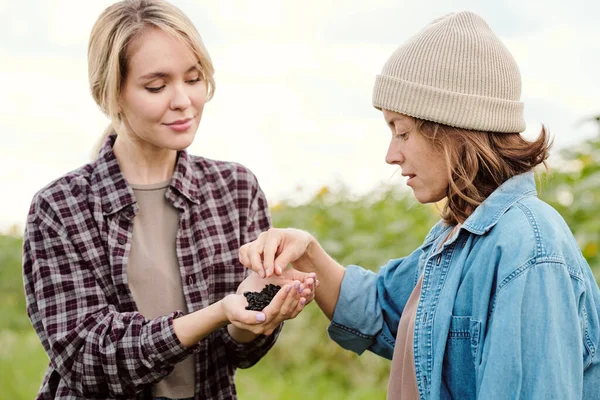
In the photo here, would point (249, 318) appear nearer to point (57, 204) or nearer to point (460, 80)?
point (57, 204)

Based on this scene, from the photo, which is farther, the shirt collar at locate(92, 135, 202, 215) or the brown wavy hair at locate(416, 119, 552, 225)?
the shirt collar at locate(92, 135, 202, 215)

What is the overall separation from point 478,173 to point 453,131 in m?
0.14

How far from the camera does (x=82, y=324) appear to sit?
254 centimetres

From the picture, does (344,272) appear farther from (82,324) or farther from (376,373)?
(376,373)

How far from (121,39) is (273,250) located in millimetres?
829

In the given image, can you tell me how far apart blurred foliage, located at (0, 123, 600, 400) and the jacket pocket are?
1891 millimetres

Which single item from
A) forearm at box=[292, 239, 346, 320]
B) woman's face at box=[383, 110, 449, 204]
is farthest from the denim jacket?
forearm at box=[292, 239, 346, 320]

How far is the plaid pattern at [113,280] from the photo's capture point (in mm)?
2521

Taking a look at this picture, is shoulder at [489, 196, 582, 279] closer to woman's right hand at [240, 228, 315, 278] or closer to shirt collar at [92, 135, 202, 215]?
woman's right hand at [240, 228, 315, 278]

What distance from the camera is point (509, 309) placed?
1.96m

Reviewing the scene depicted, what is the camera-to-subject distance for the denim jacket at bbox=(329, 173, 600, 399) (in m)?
1.95

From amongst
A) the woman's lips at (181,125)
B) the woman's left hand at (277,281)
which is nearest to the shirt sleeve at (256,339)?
the woman's left hand at (277,281)

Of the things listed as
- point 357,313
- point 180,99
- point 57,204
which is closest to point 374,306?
point 357,313

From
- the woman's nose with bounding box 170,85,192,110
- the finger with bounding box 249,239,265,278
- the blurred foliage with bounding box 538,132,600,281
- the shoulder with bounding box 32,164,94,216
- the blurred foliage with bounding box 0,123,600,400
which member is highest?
the woman's nose with bounding box 170,85,192,110
